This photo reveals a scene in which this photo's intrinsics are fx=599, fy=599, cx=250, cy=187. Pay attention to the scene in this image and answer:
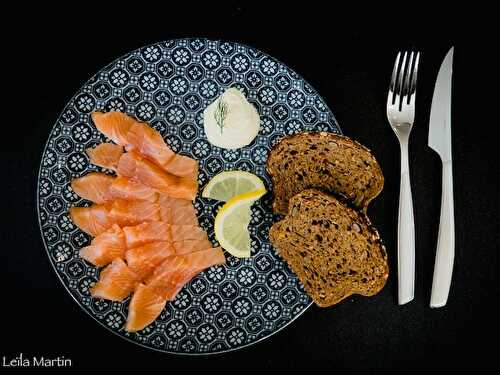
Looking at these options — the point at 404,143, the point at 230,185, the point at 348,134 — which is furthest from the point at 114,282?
the point at 404,143

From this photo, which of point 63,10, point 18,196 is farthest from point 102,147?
point 63,10

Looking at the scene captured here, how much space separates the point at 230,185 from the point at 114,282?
49 cm

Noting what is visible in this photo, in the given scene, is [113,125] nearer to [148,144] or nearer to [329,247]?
[148,144]

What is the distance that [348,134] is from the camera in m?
2.09

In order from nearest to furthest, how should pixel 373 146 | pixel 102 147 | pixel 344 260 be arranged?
pixel 344 260 → pixel 102 147 → pixel 373 146

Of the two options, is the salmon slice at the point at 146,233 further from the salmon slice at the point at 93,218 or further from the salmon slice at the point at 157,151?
the salmon slice at the point at 157,151

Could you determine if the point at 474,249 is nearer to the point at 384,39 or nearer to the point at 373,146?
the point at 373,146

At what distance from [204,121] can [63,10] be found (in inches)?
24.9

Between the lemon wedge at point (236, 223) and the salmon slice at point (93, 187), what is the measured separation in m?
0.37


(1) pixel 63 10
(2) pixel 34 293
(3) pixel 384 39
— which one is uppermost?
(1) pixel 63 10

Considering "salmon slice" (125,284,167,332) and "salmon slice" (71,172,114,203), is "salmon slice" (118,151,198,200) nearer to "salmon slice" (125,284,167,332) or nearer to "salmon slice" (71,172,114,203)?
"salmon slice" (71,172,114,203)

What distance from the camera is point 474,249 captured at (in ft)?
6.92

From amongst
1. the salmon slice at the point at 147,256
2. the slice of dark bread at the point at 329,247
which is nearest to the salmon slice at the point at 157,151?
the salmon slice at the point at 147,256

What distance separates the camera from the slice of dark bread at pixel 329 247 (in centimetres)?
177
